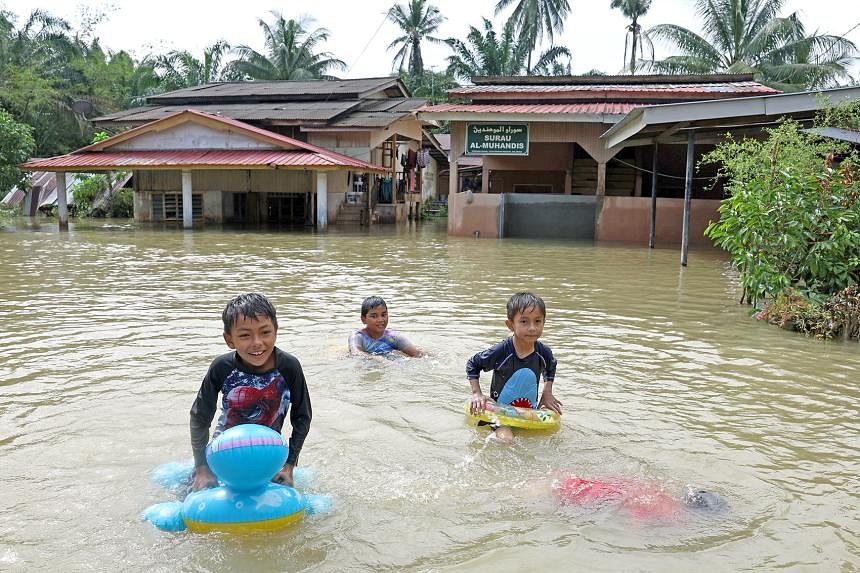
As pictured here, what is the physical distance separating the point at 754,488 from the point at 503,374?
5.25ft

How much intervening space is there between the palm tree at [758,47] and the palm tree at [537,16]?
34.6 feet

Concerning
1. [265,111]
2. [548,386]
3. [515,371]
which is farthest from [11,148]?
[548,386]

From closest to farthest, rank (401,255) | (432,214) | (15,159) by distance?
1. (401,255)
2. (15,159)
3. (432,214)

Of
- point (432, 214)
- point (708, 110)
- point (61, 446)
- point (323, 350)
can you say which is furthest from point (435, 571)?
point (432, 214)

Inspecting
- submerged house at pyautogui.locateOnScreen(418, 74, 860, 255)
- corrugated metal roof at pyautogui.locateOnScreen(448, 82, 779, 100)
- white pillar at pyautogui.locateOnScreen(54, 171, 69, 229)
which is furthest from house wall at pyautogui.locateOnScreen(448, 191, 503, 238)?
white pillar at pyautogui.locateOnScreen(54, 171, 69, 229)

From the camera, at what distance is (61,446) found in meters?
4.39

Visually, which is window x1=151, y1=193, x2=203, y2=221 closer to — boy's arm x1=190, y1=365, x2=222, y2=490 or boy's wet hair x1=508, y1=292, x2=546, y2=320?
boy's wet hair x1=508, y1=292, x2=546, y2=320

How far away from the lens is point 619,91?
22750 millimetres

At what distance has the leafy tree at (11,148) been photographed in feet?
82.2

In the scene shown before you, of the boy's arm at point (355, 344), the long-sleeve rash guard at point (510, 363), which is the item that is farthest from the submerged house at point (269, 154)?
the long-sleeve rash guard at point (510, 363)

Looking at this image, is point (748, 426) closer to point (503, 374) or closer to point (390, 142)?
point (503, 374)

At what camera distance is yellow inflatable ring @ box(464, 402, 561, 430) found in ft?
15.0

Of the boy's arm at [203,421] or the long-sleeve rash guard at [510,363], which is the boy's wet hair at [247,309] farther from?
the long-sleeve rash guard at [510,363]

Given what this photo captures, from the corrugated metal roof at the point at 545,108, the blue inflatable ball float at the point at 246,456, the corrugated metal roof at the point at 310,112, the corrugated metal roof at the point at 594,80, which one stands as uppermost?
the corrugated metal roof at the point at 594,80
